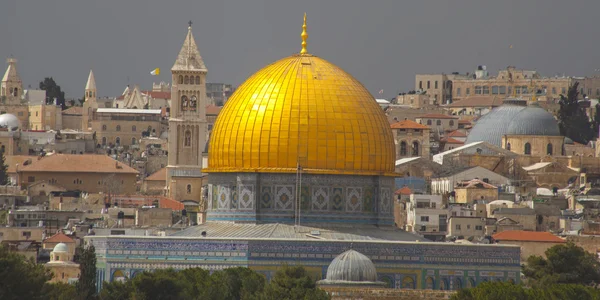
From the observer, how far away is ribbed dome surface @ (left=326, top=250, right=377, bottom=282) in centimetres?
4906

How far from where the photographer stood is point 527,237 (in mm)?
76750

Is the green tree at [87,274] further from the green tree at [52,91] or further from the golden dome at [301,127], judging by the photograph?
the green tree at [52,91]

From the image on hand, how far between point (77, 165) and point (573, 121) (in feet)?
116

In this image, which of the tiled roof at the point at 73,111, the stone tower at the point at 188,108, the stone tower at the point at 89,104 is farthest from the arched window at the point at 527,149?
the tiled roof at the point at 73,111

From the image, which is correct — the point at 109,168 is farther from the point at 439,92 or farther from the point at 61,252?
the point at 439,92

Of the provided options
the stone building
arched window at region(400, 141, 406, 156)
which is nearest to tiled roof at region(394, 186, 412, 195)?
the stone building

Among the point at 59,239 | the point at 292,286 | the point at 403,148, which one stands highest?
the point at 403,148

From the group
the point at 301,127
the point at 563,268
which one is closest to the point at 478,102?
the point at 563,268

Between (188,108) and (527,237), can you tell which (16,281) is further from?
(188,108)

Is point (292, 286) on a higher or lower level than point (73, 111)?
lower

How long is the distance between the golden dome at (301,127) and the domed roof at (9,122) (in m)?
81.7

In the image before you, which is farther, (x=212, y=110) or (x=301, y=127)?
(x=212, y=110)

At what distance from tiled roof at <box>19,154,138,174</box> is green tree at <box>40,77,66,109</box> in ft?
146

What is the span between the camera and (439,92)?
165 meters
